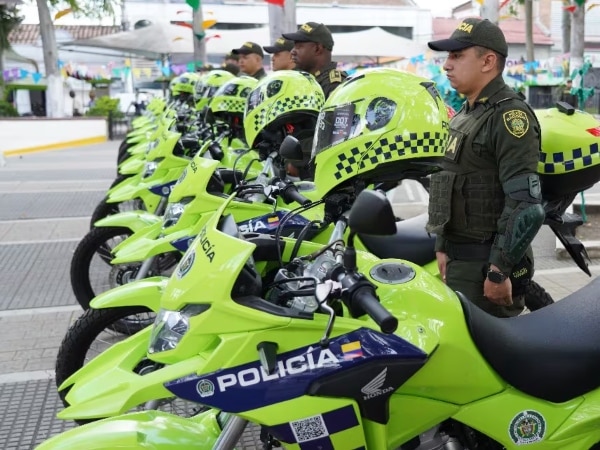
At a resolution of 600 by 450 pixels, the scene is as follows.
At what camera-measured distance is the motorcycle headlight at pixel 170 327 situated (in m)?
1.92

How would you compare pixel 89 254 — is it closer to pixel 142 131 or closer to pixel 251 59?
pixel 251 59

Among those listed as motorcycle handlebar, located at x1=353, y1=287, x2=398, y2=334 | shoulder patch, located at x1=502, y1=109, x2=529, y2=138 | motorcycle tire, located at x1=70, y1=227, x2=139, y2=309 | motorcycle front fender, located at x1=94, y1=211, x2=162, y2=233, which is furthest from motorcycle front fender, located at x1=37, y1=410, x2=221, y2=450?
motorcycle tire, located at x1=70, y1=227, x2=139, y2=309

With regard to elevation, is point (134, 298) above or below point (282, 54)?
below

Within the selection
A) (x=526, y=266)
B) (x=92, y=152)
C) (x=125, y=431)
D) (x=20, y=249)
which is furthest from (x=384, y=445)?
(x=92, y=152)

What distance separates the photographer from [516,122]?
9.25 ft

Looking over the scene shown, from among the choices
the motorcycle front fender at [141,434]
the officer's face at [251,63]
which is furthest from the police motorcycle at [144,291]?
the officer's face at [251,63]

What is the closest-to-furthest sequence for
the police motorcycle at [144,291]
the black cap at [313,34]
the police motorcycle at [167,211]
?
the police motorcycle at [144,291] < the police motorcycle at [167,211] < the black cap at [313,34]

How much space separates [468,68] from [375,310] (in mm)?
1624

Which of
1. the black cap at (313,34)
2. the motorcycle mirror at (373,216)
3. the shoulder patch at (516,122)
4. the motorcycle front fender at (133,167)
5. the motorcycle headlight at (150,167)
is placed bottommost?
the motorcycle front fender at (133,167)

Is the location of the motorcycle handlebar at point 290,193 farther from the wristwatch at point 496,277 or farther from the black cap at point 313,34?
the black cap at point 313,34

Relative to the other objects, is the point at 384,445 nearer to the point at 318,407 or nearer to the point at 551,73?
the point at 318,407

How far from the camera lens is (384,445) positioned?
195 centimetres

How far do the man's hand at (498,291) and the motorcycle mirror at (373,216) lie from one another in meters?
1.28

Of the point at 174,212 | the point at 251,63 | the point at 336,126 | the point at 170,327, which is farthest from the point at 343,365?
the point at 251,63
